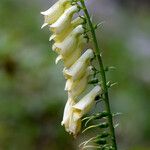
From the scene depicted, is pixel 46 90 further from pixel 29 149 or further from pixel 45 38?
pixel 45 38

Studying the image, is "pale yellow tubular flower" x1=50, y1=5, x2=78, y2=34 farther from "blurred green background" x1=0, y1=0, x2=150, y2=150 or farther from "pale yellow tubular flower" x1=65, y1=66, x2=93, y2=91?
"blurred green background" x1=0, y1=0, x2=150, y2=150

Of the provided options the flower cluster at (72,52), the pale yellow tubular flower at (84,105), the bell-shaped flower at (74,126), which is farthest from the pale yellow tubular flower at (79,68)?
the bell-shaped flower at (74,126)

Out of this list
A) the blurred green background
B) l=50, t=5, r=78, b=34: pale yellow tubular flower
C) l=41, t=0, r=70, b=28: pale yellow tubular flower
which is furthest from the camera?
the blurred green background

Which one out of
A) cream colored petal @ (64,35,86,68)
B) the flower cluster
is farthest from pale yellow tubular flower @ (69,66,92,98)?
cream colored petal @ (64,35,86,68)

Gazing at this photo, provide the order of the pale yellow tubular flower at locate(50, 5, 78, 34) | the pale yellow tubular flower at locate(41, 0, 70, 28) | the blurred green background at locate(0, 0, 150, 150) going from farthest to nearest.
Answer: the blurred green background at locate(0, 0, 150, 150) < the pale yellow tubular flower at locate(41, 0, 70, 28) < the pale yellow tubular flower at locate(50, 5, 78, 34)

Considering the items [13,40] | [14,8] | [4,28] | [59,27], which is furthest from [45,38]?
[59,27]

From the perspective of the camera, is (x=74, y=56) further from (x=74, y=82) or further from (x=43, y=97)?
(x=43, y=97)

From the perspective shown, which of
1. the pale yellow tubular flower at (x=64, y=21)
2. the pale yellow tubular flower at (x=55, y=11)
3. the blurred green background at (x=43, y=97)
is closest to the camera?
the pale yellow tubular flower at (x=64, y=21)

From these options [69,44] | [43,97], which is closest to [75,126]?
[69,44]

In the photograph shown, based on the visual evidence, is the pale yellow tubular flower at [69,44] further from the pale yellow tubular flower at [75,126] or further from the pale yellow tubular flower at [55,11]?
the pale yellow tubular flower at [75,126]
